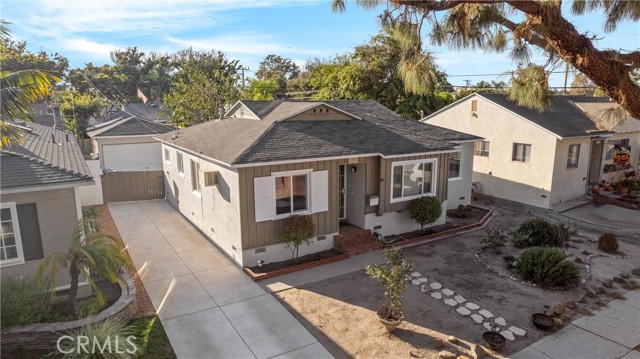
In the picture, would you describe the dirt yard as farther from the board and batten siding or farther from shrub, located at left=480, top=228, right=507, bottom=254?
the board and batten siding

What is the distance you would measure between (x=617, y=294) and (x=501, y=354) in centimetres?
473

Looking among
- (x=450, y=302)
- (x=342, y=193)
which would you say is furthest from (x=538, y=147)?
(x=450, y=302)

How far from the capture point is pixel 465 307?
28.6 ft

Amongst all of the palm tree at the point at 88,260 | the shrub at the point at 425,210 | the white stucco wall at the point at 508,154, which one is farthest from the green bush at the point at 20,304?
the white stucco wall at the point at 508,154

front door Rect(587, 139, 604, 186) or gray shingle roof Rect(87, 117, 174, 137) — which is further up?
gray shingle roof Rect(87, 117, 174, 137)

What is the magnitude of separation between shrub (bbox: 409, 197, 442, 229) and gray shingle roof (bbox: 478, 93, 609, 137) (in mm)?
6749

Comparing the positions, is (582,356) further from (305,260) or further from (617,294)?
(305,260)

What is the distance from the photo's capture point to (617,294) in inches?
373

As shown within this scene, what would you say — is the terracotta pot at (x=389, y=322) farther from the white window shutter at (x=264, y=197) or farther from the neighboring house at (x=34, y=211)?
the neighboring house at (x=34, y=211)

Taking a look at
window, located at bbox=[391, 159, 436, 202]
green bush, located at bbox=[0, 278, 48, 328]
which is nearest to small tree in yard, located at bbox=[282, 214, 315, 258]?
window, located at bbox=[391, 159, 436, 202]

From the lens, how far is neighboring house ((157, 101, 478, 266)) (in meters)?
10.6

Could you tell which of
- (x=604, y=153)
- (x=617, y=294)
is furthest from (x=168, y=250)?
(x=604, y=153)

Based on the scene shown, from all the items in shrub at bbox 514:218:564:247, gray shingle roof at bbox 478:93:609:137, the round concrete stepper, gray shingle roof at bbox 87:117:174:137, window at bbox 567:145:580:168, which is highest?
gray shingle roof at bbox 478:93:609:137

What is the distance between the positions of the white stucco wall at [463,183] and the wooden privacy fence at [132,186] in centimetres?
1376
